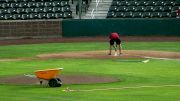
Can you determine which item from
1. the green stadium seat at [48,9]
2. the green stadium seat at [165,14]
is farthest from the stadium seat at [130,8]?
the green stadium seat at [48,9]

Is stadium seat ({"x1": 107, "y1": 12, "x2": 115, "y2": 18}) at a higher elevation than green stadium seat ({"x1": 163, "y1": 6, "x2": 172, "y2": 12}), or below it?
below

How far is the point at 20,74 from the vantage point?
56.5 ft

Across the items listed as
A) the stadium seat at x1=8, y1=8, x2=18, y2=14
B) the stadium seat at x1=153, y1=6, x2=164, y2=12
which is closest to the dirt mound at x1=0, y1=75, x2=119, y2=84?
the stadium seat at x1=8, y1=8, x2=18, y2=14

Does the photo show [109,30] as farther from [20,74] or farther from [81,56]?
[20,74]

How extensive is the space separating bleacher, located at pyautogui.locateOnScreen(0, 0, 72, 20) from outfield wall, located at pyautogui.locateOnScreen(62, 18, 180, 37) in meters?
2.45

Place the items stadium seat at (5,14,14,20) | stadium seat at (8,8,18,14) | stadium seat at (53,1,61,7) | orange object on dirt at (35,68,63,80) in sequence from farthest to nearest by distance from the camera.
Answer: stadium seat at (53,1,61,7) < stadium seat at (8,8,18,14) < stadium seat at (5,14,14,20) < orange object on dirt at (35,68,63,80)

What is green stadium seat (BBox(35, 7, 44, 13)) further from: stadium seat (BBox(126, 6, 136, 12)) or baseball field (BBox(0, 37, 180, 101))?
baseball field (BBox(0, 37, 180, 101))

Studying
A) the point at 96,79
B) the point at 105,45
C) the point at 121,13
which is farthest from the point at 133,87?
the point at 121,13

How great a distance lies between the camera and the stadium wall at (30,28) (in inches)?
1480

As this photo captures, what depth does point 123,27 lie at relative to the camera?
37.5m

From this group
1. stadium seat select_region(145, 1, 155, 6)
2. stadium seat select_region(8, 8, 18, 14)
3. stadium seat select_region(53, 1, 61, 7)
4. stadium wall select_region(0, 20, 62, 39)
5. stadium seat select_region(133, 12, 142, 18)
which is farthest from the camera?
stadium seat select_region(53, 1, 61, 7)

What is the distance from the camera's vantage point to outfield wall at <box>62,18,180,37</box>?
37281 millimetres

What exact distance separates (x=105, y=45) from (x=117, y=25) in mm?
5913

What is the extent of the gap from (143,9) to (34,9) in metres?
8.54
